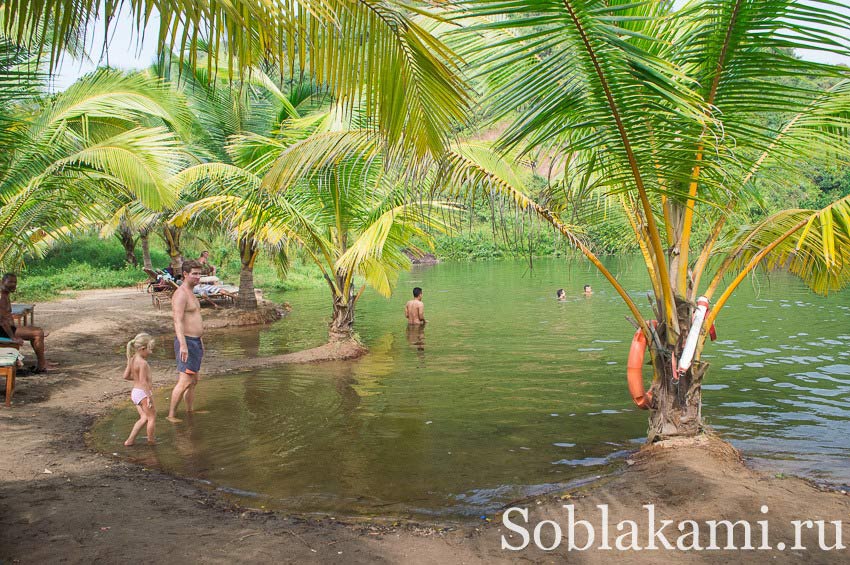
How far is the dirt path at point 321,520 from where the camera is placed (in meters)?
4.05

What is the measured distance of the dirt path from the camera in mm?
4051

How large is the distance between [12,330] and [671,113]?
28.5 feet

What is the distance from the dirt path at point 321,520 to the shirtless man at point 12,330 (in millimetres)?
2910

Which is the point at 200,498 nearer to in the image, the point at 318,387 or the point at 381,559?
the point at 381,559

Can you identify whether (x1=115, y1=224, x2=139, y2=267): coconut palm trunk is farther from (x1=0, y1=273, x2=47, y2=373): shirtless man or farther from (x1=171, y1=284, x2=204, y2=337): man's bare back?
(x1=171, y1=284, x2=204, y2=337): man's bare back

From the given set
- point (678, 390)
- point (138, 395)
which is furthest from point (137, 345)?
point (678, 390)

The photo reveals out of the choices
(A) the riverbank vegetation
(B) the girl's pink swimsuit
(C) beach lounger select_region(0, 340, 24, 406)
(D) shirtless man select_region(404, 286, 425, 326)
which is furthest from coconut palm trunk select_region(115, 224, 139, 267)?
(B) the girl's pink swimsuit

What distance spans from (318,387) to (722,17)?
7.27 metres

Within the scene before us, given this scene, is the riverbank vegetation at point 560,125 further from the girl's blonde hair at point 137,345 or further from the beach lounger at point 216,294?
the beach lounger at point 216,294

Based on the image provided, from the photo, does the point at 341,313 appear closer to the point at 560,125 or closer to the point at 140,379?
the point at 140,379

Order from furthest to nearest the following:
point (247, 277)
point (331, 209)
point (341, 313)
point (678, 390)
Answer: point (247, 277), point (341, 313), point (331, 209), point (678, 390)

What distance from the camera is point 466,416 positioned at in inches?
330

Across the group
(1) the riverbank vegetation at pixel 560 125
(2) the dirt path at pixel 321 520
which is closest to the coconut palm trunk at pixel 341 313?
(1) the riverbank vegetation at pixel 560 125

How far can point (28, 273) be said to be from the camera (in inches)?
1088
